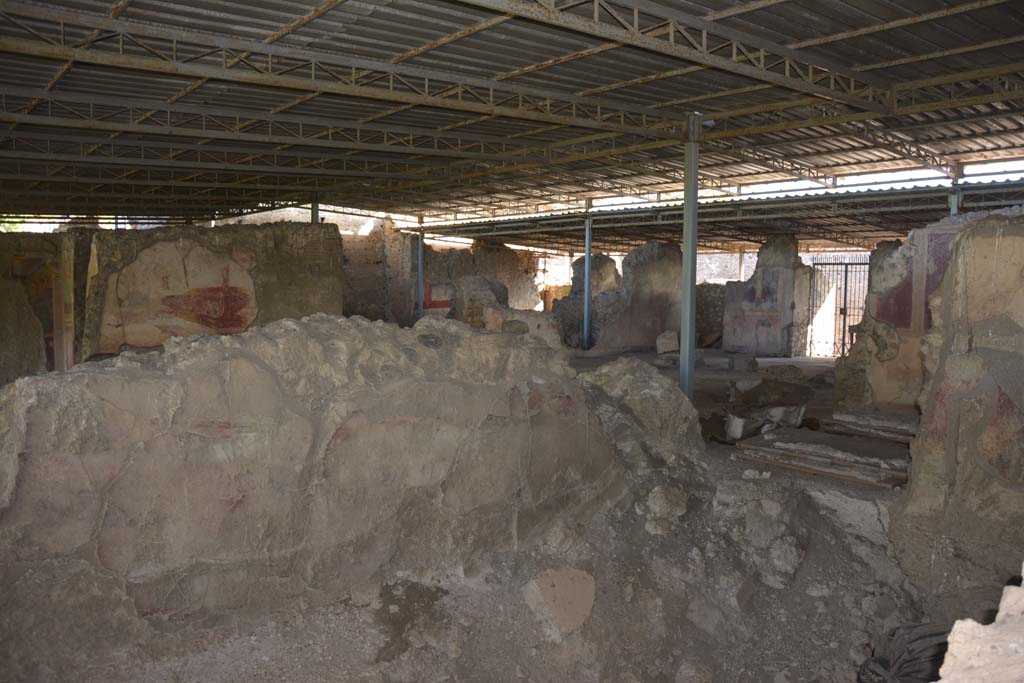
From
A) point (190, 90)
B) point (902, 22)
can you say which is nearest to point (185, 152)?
point (190, 90)

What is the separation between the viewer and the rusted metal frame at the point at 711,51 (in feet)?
19.5

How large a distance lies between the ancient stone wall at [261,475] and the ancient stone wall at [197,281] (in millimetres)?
4185

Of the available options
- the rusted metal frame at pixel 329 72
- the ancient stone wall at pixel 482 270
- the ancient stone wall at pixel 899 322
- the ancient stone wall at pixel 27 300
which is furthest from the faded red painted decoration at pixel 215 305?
the ancient stone wall at pixel 482 270

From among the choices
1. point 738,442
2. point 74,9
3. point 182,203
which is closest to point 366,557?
point 738,442

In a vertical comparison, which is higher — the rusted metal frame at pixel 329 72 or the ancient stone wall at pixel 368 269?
the rusted metal frame at pixel 329 72

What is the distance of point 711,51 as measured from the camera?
7.69m

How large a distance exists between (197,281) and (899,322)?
7483 mm

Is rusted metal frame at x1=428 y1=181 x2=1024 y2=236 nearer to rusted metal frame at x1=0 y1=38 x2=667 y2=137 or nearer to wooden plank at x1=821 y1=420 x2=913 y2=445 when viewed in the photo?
rusted metal frame at x1=0 y1=38 x2=667 y2=137

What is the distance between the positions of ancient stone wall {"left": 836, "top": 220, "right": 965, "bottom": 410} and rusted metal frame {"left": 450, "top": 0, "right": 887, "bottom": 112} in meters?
1.89

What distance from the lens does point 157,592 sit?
3557 mm

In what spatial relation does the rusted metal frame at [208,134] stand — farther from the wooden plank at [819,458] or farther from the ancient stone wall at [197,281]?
the wooden plank at [819,458]

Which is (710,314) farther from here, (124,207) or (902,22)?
(124,207)

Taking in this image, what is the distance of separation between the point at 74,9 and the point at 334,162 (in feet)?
27.8

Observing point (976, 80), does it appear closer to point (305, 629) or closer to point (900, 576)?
point (900, 576)
